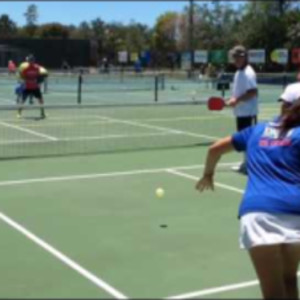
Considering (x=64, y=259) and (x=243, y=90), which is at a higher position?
(x=243, y=90)

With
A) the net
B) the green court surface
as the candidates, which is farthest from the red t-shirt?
the green court surface

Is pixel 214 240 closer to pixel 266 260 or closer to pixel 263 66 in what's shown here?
pixel 266 260

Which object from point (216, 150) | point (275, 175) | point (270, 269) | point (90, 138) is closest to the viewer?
point (270, 269)

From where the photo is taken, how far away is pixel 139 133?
585 inches

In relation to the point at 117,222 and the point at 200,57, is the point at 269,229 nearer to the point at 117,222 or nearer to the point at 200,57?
the point at 117,222

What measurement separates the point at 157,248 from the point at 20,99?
47.7ft

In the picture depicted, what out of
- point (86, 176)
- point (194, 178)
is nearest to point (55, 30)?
point (86, 176)

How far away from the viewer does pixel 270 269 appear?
3465mm

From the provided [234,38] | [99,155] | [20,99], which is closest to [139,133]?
[99,155]

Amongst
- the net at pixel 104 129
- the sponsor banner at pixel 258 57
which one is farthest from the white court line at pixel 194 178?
the sponsor banner at pixel 258 57

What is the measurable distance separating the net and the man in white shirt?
310 cm

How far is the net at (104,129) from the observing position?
12406mm

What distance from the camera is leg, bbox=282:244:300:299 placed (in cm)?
361

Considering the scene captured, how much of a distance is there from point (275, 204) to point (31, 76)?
15024 millimetres
